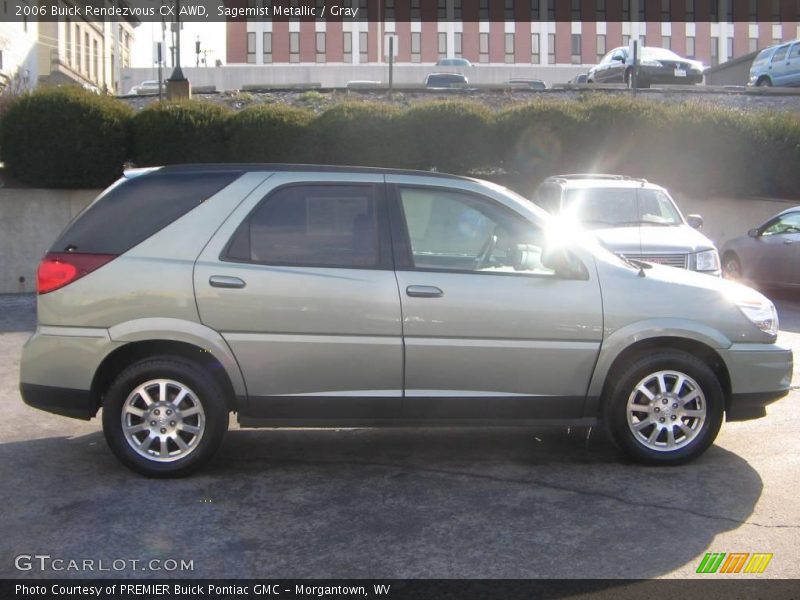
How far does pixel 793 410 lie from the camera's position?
7562 mm

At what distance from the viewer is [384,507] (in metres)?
5.30

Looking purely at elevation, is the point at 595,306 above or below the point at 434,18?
below

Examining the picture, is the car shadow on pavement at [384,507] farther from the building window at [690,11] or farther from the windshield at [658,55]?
the building window at [690,11]

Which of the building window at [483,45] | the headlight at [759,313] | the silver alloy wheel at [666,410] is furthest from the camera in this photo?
the building window at [483,45]

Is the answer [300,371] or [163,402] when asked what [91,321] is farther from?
[300,371]

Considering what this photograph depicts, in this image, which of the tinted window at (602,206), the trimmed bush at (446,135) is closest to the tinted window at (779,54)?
the trimmed bush at (446,135)

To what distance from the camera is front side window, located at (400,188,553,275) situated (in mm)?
6020

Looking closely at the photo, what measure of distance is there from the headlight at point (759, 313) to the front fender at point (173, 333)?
3.20m

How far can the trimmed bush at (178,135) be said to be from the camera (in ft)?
53.5

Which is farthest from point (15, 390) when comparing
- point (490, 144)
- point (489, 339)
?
point (490, 144)

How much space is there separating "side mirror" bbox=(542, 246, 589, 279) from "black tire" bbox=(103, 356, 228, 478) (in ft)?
7.02

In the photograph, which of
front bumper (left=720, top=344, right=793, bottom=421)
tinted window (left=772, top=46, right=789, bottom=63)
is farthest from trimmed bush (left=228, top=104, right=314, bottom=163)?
tinted window (left=772, top=46, right=789, bottom=63)

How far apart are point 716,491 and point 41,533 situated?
12.2 feet

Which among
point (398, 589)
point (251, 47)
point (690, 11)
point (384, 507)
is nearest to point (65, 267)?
point (384, 507)
